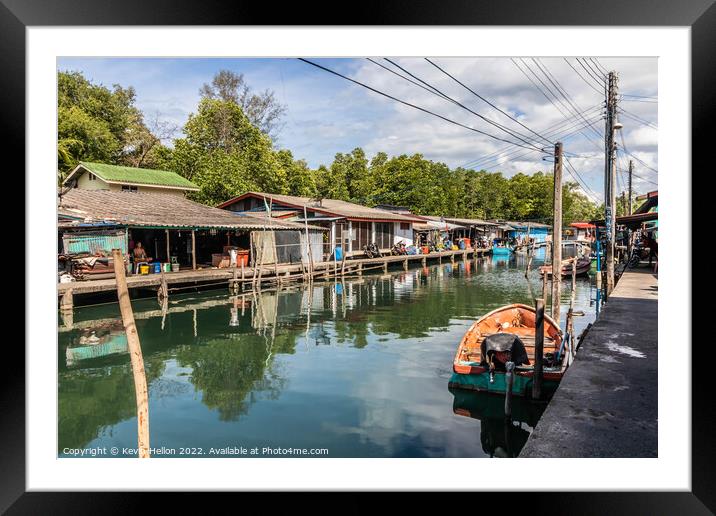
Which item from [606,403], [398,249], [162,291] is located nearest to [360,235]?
[398,249]

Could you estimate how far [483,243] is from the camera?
4225cm

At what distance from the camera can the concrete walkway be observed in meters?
4.09

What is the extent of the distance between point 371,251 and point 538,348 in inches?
802

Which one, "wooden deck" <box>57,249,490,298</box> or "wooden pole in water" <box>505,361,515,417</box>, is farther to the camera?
"wooden deck" <box>57,249,490,298</box>

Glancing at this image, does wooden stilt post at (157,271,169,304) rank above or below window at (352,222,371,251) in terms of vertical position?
below

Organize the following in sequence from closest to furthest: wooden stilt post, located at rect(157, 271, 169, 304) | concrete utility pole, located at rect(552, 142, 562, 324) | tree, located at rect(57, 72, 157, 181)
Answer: concrete utility pole, located at rect(552, 142, 562, 324) → wooden stilt post, located at rect(157, 271, 169, 304) → tree, located at rect(57, 72, 157, 181)

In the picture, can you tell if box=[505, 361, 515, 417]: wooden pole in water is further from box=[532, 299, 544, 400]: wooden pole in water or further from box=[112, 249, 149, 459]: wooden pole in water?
box=[112, 249, 149, 459]: wooden pole in water

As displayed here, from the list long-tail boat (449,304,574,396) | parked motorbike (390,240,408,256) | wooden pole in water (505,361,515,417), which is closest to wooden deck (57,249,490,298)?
parked motorbike (390,240,408,256)

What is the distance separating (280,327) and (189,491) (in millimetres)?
9089

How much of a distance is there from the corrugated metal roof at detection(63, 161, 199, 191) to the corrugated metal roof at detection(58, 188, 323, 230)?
3.53 m

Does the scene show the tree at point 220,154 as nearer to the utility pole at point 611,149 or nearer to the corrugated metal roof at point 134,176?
the corrugated metal roof at point 134,176

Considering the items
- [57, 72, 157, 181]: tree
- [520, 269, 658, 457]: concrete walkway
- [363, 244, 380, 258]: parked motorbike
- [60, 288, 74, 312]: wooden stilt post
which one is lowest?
[520, 269, 658, 457]: concrete walkway
